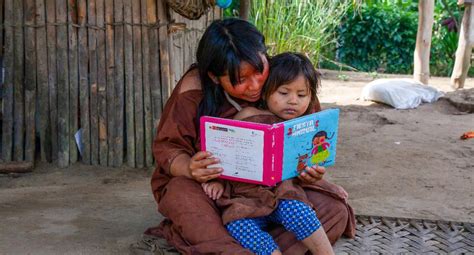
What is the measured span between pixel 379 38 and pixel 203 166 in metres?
9.93

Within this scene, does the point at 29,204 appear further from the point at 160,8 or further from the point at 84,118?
the point at 160,8

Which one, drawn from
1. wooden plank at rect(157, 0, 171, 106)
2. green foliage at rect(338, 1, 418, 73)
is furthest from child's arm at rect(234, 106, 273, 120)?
green foliage at rect(338, 1, 418, 73)

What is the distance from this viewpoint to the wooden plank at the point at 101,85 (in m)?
Result: 4.62

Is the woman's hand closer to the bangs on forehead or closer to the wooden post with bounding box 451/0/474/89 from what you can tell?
the bangs on forehead

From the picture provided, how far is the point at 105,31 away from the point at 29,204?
4.27 feet

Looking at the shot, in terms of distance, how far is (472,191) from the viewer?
4.57 metres

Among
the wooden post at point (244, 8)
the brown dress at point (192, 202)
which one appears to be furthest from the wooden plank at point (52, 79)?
the brown dress at point (192, 202)

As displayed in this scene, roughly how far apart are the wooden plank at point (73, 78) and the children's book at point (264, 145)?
220cm

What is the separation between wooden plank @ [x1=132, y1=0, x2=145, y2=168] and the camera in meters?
4.63

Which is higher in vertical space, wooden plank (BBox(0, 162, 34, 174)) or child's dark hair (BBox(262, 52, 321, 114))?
child's dark hair (BBox(262, 52, 321, 114))

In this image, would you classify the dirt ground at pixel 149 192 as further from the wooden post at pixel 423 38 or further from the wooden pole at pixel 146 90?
the wooden post at pixel 423 38

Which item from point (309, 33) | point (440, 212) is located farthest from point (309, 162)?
point (309, 33)

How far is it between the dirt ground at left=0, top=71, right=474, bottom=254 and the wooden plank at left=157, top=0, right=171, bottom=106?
62cm

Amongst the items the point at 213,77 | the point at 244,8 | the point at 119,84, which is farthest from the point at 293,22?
the point at 213,77
